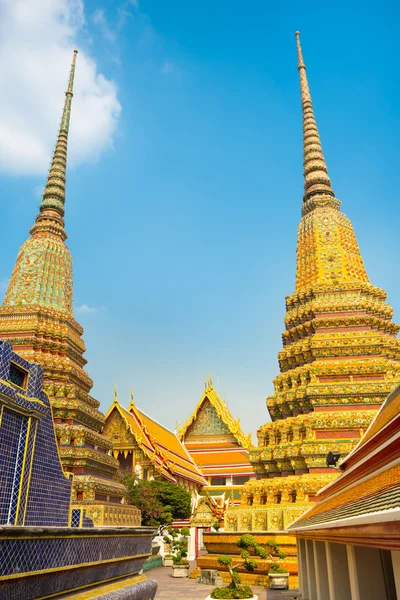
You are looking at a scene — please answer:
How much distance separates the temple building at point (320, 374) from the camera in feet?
47.2

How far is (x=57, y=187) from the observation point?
23125 mm

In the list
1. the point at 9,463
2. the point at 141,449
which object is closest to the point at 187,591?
the point at 9,463

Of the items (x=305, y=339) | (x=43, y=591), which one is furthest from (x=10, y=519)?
(x=305, y=339)

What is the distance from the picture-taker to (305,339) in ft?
58.3

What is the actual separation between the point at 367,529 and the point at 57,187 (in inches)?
883

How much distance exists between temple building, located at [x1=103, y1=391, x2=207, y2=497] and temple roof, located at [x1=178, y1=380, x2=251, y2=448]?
441 cm

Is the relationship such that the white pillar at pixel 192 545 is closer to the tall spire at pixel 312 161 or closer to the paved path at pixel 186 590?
the paved path at pixel 186 590

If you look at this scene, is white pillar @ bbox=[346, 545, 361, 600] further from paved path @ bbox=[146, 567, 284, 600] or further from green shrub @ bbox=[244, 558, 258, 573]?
green shrub @ bbox=[244, 558, 258, 573]

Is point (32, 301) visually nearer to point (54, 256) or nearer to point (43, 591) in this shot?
point (54, 256)

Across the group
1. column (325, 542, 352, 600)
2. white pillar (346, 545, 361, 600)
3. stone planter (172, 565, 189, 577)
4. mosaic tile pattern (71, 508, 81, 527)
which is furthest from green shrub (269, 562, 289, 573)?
white pillar (346, 545, 361, 600)

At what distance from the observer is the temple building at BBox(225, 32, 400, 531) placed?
14.4 m

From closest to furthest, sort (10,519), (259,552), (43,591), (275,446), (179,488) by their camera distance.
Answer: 1. (43,591)
2. (10,519)
3. (259,552)
4. (275,446)
5. (179,488)

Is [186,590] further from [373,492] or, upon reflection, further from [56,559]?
[373,492]

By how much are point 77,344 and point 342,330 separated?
9.99 metres
